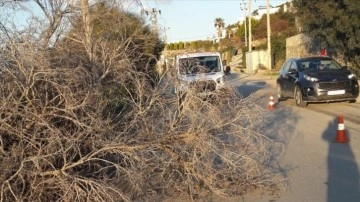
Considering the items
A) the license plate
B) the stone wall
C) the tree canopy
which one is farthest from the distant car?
the stone wall

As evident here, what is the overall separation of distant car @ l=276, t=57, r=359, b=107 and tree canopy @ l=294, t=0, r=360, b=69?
10.9 feet

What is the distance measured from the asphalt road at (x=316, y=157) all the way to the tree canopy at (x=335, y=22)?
640cm

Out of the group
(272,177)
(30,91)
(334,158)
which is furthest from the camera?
(334,158)

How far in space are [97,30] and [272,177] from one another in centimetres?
324

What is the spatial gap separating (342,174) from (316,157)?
138cm

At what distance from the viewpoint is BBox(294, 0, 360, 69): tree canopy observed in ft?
70.1

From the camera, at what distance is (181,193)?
267 inches

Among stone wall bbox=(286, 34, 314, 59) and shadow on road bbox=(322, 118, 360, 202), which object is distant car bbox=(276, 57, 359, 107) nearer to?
shadow on road bbox=(322, 118, 360, 202)

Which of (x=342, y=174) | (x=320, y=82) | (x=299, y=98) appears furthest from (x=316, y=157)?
(x=299, y=98)

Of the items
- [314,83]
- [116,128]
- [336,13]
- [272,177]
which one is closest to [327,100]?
[314,83]

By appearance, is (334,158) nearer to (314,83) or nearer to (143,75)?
A: (143,75)

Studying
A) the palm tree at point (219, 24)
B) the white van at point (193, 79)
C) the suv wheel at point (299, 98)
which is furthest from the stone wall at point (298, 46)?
the palm tree at point (219, 24)

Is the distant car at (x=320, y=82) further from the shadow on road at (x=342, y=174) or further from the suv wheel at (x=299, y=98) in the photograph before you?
the shadow on road at (x=342, y=174)

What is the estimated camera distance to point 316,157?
30.0 ft
